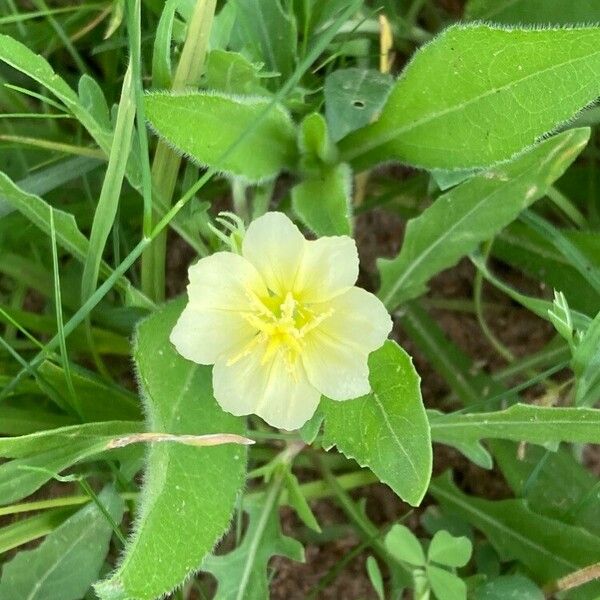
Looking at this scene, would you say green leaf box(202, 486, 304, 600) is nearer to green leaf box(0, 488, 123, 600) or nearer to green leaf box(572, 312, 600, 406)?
green leaf box(0, 488, 123, 600)

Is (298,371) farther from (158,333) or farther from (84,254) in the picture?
(84,254)

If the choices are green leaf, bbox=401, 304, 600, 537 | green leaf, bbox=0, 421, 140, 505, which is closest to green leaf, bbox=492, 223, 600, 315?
green leaf, bbox=401, 304, 600, 537

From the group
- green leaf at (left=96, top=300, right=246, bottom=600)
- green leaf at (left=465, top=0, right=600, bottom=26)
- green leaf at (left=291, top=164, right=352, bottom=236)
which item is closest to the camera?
green leaf at (left=96, top=300, right=246, bottom=600)

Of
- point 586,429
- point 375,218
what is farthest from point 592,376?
point 375,218

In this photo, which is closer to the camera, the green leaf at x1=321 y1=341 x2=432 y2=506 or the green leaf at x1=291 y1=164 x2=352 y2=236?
the green leaf at x1=321 y1=341 x2=432 y2=506

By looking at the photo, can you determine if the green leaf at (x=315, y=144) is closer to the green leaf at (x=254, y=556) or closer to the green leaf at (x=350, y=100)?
the green leaf at (x=350, y=100)

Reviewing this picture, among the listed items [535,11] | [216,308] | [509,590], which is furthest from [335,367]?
[535,11]
